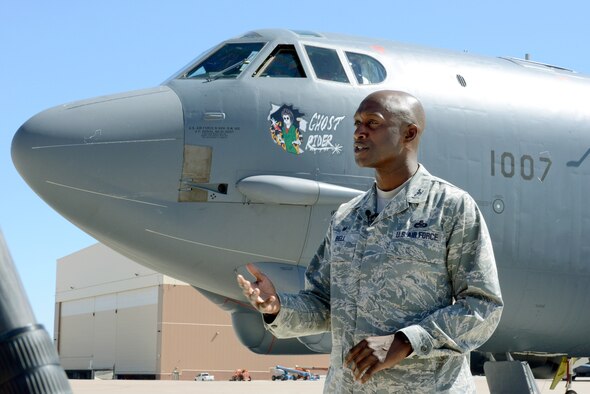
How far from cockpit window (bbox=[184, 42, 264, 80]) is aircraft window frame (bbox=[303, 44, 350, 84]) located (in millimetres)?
551

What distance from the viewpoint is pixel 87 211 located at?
28.2 ft

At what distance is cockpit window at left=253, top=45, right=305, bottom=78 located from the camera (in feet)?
31.0

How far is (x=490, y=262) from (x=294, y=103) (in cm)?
585

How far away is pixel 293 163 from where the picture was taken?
885cm

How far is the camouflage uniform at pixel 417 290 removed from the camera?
3316 millimetres

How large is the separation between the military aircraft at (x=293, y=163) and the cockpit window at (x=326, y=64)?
0.01 m

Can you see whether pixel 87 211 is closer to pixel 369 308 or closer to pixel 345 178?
pixel 345 178

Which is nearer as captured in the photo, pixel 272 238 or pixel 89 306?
pixel 272 238

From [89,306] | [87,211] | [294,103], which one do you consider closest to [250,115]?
[294,103]

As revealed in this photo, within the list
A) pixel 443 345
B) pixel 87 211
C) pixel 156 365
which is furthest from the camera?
pixel 156 365

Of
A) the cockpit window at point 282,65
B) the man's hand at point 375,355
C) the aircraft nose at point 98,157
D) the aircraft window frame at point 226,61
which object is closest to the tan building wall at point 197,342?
the aircraft window frame at point 226,61

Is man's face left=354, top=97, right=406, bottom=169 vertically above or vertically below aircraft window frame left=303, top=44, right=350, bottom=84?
below

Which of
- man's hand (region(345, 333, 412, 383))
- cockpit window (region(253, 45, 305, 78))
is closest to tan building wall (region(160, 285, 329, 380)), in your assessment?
cockpit window (region(253, 45, 305, 78))

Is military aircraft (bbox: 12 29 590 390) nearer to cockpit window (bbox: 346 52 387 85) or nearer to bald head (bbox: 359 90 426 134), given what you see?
cockpit window (bbox: 346 52 387 85)
